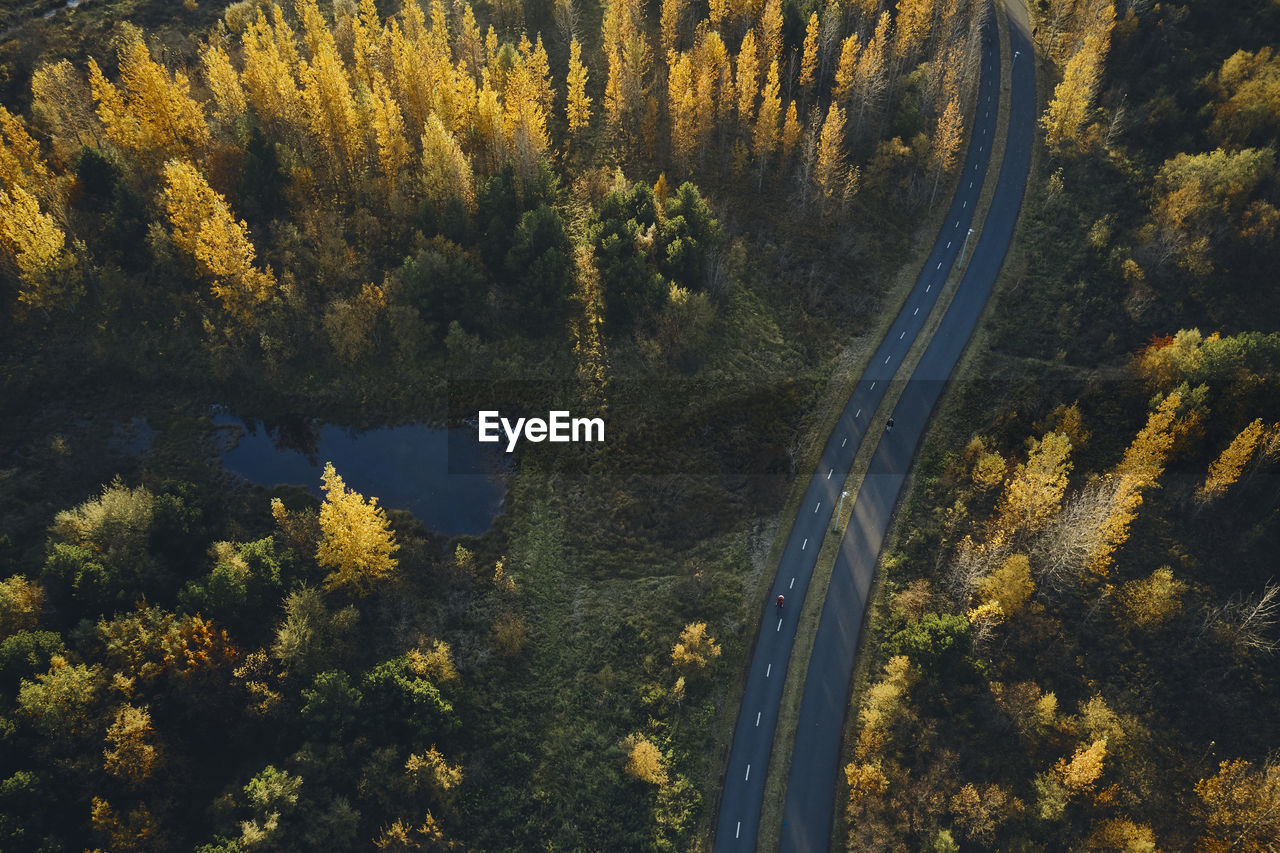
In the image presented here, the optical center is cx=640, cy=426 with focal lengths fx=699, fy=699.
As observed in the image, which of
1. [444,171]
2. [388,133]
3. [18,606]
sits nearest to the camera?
[18,606]

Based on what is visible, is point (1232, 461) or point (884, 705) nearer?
point (884, 705)

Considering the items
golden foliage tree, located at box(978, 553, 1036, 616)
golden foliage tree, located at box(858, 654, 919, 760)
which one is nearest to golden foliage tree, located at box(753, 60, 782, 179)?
golden foliage tree, located at box(978, 553, 1036, 616)

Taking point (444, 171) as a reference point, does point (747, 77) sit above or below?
above

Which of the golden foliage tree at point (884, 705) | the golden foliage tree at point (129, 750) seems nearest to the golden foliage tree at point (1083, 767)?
the golden foliage tree at point (884, 705)

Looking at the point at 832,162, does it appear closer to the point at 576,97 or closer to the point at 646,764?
the point at 576,97

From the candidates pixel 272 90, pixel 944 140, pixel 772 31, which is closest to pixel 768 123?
pixel 772 31

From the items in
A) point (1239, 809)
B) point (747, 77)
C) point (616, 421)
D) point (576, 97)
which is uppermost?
point (747, 77)

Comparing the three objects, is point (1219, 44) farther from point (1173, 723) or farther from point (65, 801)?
point (65, 801)

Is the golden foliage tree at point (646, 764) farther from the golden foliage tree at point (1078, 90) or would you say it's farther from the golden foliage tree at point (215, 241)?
the golden foliage tree at point (1078, 90)
